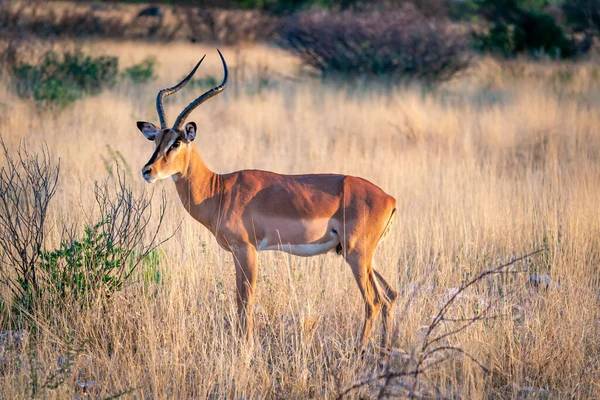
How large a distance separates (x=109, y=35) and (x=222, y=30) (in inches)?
195

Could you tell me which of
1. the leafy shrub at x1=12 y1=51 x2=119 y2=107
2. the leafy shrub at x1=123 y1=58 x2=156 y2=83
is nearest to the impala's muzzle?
the leafy shrub at x1=12 y1=51 x2=119 y2=107

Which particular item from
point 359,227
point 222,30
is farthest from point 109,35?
point 359,227

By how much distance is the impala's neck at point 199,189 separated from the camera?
17.8 ft

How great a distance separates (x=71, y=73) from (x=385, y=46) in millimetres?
7542

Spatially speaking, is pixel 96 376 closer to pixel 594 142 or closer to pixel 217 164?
pixel 217 164

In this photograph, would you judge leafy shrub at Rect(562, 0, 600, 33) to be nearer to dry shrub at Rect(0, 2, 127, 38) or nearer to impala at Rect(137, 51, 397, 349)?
dry shrub at Rect(0, 2, 127, 38)

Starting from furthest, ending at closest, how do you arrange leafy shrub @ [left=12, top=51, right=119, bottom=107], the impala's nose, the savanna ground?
leafy shrub @ [left=12, top=51, right=119, bottom=107] → the impala's nose → the savanna ground

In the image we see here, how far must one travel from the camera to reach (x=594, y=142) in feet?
37.4

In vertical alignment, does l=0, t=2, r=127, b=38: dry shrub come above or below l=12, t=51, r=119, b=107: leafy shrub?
above

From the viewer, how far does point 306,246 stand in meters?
5.25

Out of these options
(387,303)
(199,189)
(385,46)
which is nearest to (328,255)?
(387,303)

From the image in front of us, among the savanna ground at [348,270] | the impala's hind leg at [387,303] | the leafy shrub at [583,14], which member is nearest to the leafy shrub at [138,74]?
the savanna ground at [348,270]

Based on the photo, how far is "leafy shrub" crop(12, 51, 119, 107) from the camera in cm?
1447

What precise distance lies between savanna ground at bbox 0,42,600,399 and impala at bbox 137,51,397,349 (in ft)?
0.88
